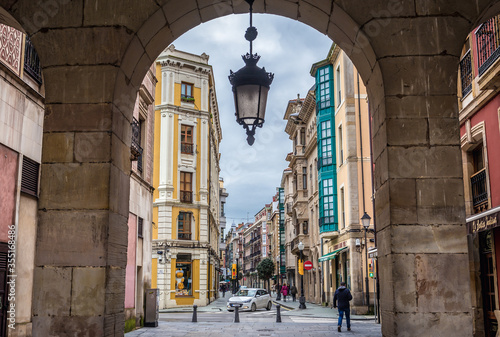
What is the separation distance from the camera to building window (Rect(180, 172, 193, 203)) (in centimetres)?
3897

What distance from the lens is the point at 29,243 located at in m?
11.9

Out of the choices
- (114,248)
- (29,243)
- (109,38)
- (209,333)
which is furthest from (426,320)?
(209,333)

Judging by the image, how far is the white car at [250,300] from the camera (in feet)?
99.0

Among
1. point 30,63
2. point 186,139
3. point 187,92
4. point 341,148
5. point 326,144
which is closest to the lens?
point 30,63

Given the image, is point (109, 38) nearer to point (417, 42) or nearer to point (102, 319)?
point (102, 319)

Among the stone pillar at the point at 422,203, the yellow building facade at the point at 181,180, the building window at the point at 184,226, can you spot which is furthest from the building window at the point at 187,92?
the stone pillar at the point at 422,203

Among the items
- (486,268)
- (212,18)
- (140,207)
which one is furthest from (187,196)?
(212,18)

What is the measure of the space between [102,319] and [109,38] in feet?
10.4

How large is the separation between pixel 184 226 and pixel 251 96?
32.5m

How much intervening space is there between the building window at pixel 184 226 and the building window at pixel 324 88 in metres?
12.3

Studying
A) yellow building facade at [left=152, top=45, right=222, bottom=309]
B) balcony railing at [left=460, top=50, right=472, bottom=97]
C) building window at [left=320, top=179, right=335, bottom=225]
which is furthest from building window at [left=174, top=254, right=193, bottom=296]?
balcony railing at [left=460, top=50, right=472, bottom=97]

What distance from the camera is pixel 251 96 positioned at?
691cm

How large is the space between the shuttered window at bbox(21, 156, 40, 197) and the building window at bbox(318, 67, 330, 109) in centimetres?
2438

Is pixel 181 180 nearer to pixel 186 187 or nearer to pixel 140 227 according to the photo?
pixel 186 187
